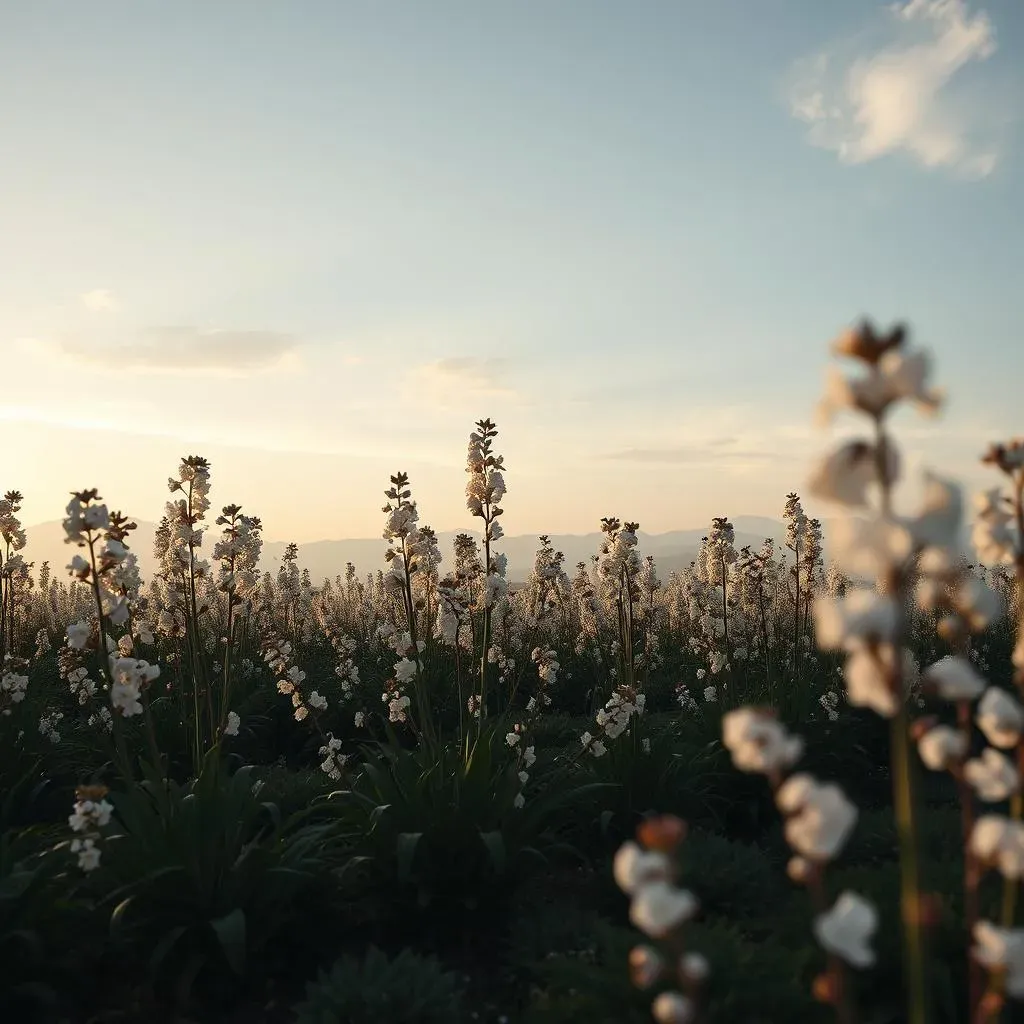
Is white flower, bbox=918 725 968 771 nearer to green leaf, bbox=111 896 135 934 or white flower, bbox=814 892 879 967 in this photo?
white flower, bbox=814 892 879 967

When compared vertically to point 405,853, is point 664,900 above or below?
above

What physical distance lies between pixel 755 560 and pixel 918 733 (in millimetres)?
8273

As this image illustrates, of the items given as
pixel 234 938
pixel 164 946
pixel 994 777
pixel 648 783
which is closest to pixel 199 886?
pixel 164 946

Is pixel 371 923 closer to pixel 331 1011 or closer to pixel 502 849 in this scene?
pixel 502 849

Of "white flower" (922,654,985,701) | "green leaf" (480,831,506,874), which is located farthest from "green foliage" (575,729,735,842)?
"white flower" (922,654,985,701)

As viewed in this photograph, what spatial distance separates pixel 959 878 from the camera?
150 inches

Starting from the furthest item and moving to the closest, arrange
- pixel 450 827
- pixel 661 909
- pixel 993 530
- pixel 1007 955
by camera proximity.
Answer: pixel 450 827 < pixel 993 530 < pixel 1007 955 < pixel 661 909

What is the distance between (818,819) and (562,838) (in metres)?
4.31

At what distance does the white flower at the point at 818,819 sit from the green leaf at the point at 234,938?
10.2 ft

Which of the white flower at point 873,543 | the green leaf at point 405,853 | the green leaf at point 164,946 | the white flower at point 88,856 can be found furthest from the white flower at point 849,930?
the white flower at point 88,856

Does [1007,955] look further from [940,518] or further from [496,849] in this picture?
[496,849]

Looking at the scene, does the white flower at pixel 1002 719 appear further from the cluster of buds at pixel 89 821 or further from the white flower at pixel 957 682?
the cluster of buds at pixel 89 821

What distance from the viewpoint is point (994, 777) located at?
203 centimetres

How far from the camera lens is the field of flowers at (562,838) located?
65.1 inches
